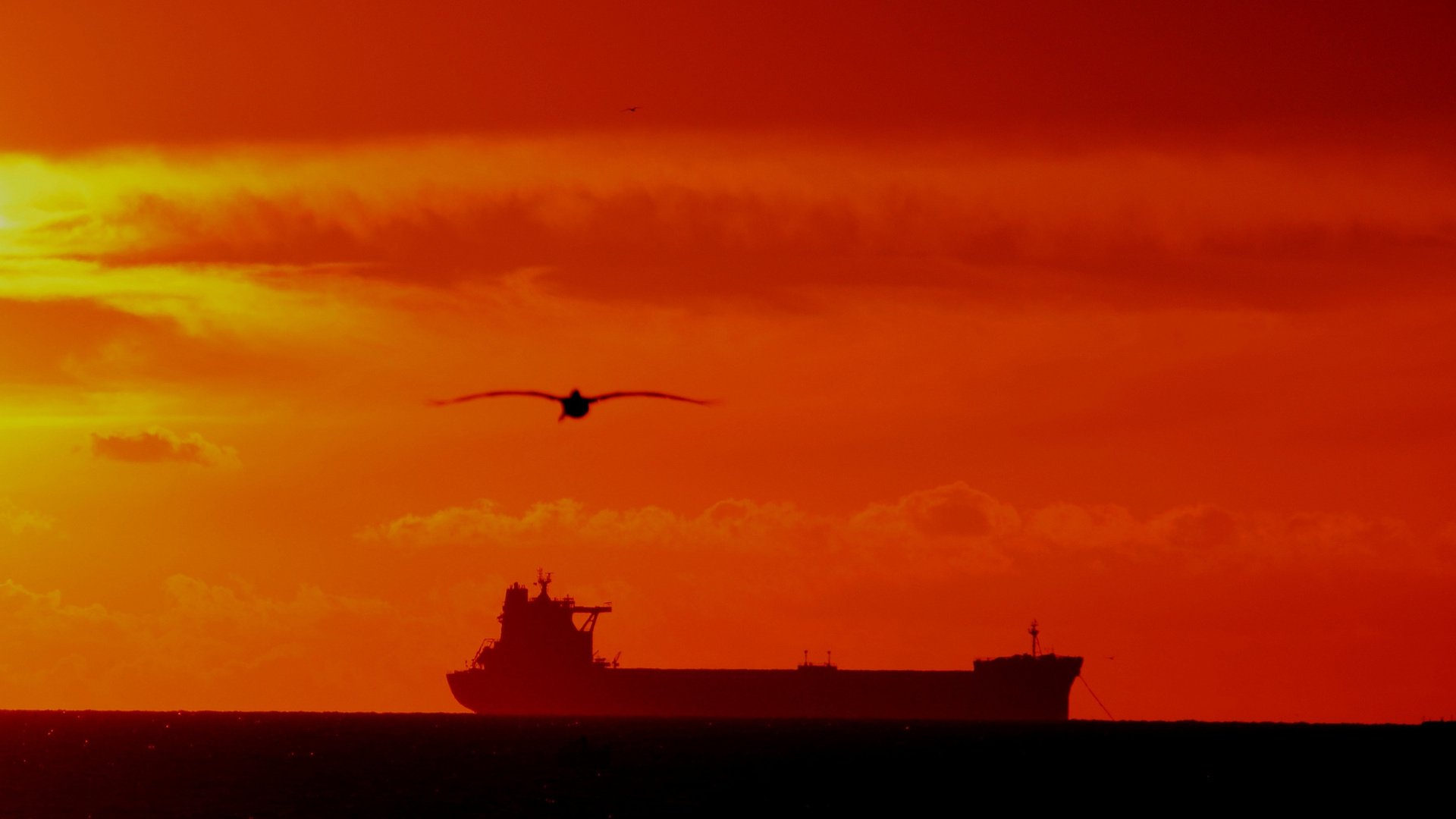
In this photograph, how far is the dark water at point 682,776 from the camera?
8469cm

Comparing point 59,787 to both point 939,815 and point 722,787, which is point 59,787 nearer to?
point 722,787

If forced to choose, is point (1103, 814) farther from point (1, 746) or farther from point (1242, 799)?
point (1, 746)

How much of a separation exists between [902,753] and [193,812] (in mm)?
62632

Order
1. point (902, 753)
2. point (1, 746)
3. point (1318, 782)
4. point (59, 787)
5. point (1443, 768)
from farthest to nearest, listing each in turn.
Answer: point (1, 746) → point (902, 753) → point (1443, 768) → point (1318, 782) → point (59, 787)

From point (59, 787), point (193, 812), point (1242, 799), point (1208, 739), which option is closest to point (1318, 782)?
point (1242, 799)

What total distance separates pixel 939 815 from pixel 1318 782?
3309cm

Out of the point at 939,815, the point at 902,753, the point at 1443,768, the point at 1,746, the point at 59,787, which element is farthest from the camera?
the point at 1,746

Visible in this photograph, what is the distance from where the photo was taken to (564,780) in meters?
98.6

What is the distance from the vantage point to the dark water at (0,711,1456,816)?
84688 millimetres

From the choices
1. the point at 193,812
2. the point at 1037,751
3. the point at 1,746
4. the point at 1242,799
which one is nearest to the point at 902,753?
the point at 1037,751

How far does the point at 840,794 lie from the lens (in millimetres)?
91750

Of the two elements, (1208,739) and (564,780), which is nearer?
(564,780)

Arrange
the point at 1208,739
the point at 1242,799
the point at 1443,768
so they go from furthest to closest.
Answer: the point at 1208,739 < the point at 1443,768 < the point at 1242,799

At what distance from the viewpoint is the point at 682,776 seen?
10231 centimetres
